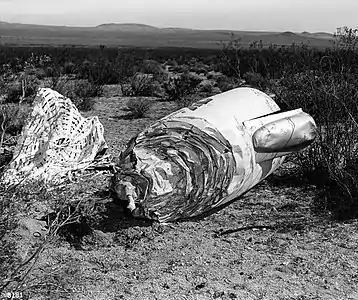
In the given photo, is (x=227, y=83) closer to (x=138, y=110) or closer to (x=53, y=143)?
(x=138, y=110)

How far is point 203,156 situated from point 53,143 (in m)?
1.66

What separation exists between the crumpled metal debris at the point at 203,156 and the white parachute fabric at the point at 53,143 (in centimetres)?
77

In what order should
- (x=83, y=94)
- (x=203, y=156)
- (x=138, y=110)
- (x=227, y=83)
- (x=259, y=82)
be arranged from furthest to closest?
(x=227, y=83) < (x=83, y=94) < (x=138, y=110) < (x=259, y=82) < (x=203, y=156)

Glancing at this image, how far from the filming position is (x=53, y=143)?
6.25 metres

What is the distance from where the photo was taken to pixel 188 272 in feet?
16.2

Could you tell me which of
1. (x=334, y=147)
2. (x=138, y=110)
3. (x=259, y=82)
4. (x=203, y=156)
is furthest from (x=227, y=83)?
(x=203, y=156)

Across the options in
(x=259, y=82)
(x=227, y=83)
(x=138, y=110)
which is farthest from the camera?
(x=227, y=83)

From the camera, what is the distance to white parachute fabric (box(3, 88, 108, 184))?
19.1 feet

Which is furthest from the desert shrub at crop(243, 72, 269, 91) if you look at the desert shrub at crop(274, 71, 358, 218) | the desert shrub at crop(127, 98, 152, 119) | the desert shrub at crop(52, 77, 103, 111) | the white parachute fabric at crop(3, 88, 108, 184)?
the desert shrub at crop(52, 77, 103, 111)

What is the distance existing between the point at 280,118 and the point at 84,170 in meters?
2.22

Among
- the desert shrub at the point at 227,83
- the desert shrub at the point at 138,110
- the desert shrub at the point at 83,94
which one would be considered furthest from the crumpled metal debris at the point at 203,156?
the desert shrub at the point at 227,83

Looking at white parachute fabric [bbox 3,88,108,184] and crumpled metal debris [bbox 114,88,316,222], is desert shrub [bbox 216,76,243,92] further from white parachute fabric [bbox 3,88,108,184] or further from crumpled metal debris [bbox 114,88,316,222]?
crumpled metal debris [bbox 114,88,316,222]

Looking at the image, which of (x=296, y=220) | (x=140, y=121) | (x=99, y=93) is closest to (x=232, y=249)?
(x=296, y=220)

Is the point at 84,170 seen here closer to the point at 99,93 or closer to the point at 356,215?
the point at 356,215
